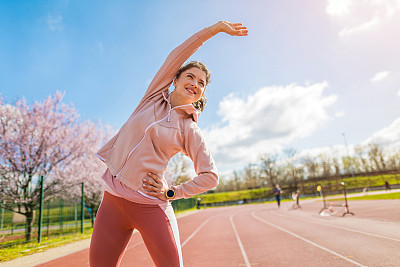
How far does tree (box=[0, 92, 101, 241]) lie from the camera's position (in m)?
10.1

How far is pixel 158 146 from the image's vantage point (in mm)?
1465

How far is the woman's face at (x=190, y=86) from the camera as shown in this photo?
162 cm

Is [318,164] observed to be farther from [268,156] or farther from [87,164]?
[87,164]

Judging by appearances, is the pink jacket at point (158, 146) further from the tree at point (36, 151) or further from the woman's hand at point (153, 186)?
the tree at point (36, 151)

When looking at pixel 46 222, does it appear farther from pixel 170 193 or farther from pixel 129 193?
pixel 170 193

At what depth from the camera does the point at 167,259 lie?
4.31 ft

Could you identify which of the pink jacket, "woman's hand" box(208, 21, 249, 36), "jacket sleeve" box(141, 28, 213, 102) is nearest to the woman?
the pink jacket

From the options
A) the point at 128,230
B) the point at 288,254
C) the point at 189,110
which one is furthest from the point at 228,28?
the point at 288,254

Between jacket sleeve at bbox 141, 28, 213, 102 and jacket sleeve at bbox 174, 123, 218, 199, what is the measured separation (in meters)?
0.45

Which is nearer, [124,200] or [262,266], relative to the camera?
[124,200]

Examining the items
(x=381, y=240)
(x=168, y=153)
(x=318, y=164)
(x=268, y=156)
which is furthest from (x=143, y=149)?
(x=318, y=164)

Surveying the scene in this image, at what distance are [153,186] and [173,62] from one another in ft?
2.84

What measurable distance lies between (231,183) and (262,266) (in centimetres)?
7490

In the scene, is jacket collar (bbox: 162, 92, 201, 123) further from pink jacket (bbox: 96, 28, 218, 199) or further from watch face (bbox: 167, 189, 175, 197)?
watch face (bbox: 167, 189, 175, 197)
